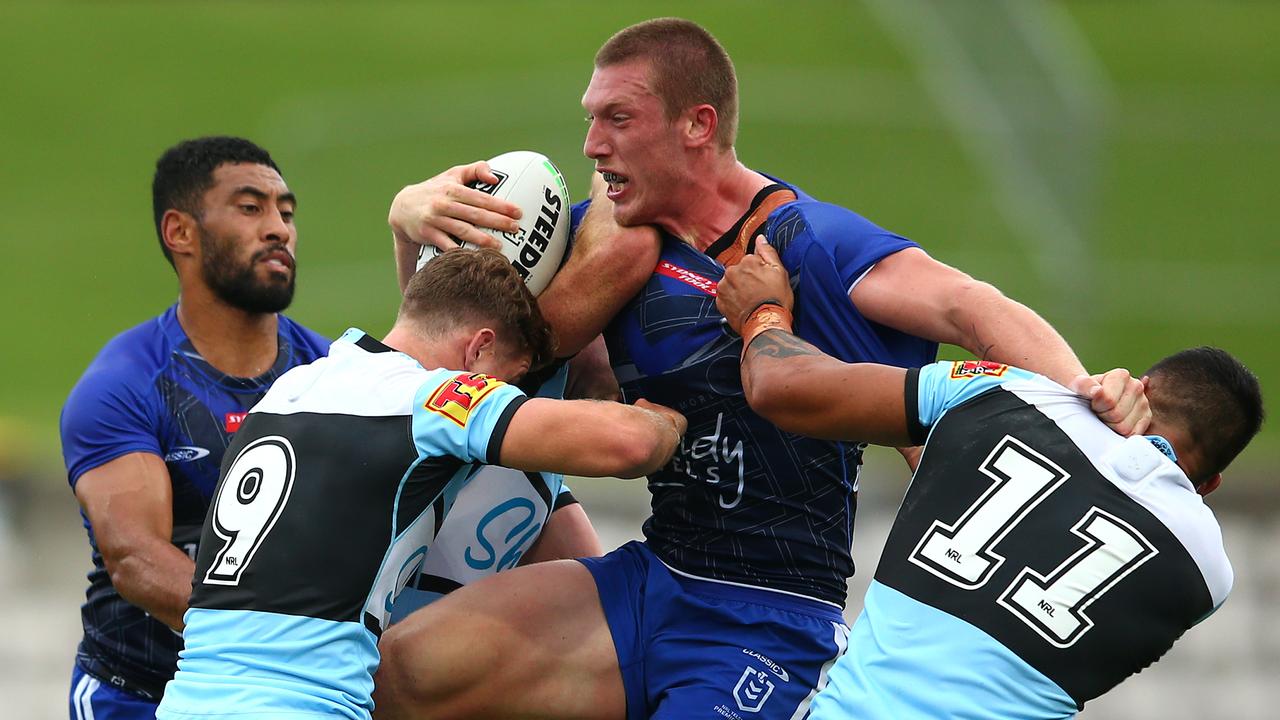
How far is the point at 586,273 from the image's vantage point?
6.46 m

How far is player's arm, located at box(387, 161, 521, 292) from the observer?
6398 millimetres

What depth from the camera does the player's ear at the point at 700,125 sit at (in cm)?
648

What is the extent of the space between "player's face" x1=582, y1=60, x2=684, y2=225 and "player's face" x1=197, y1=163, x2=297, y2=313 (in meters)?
1.65

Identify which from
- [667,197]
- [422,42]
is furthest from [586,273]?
[422,42]

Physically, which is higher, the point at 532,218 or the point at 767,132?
the point at 767,132

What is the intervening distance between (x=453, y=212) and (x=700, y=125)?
3.07ft

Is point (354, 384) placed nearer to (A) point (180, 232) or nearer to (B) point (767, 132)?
(A) point (180, 232)

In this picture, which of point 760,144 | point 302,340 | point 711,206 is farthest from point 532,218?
point 760,144

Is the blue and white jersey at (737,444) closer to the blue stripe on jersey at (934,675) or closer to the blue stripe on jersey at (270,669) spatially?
the blue stripe on jersey at (934,675)

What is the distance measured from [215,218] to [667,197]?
2086 millimetres

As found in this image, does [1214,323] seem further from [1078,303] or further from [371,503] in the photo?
[371,503]

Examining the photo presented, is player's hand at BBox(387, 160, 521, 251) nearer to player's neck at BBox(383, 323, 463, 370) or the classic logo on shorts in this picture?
player's neck at BBox(383, 323, 463, 370)

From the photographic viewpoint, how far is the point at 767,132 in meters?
25.1

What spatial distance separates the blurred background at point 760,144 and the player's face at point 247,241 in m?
5.56
